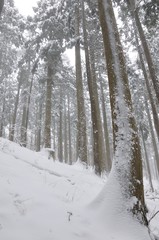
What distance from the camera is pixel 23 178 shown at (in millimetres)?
5629

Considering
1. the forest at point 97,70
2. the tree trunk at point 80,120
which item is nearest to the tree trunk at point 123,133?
the forest at point 97,70

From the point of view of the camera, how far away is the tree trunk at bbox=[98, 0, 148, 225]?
4.95 meters

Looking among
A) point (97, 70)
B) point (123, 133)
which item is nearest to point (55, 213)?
point (123, 133)

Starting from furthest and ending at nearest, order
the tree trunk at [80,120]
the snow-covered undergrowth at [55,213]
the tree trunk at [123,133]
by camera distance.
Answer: the tree trunk at [80,120], the tree trunk at [123,133], the snow-covered undergrowth at [55,213]

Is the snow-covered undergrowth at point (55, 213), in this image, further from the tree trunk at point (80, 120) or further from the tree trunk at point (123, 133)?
the tree trunk at point (80, 120)

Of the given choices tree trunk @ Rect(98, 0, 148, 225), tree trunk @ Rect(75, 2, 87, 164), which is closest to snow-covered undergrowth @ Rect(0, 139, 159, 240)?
tree trunk @ Rect(98, 0, 148, 225)

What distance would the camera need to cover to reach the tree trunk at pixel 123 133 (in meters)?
4.95

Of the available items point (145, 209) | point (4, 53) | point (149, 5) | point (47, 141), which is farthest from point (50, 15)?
point (145, 209)

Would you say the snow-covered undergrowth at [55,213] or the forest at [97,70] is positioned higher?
the forest at [97,70]

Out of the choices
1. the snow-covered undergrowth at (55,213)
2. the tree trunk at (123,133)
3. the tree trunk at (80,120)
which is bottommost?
the snow-covered undergrowth at (55,213)

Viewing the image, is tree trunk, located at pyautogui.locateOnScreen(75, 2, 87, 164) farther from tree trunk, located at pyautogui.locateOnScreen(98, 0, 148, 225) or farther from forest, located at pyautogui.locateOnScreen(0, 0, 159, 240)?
tree trunk, located at pyautogui.locateOnScreen(98, 0, 148, 225)

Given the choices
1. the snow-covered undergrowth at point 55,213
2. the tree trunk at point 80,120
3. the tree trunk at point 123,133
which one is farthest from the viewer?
the tree trunk at point 80,120

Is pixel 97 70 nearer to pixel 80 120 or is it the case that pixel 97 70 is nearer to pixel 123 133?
pixel 80 120

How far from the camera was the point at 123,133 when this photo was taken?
5.30 meters
